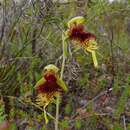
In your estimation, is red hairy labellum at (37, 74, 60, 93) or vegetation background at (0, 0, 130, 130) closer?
red hairy labellum at (37, 74, 60, 93)

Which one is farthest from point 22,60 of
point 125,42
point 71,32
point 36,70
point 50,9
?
point 71,32

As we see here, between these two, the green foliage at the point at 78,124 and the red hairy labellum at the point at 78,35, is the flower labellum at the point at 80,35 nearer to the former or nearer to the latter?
the red hairy labellum at the point at 78,35

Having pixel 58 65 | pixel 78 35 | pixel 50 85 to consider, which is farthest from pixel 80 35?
pixel 58 65

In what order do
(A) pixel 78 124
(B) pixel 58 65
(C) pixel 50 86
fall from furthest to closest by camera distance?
Result: (B) pixel 58 65 → (A) pixel 78 124 → (C) pixel 50 86

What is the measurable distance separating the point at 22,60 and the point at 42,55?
0.22m

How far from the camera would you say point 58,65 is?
3.92 metres

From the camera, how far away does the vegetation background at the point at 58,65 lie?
11.2 feet

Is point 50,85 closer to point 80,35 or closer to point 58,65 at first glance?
point 80,35

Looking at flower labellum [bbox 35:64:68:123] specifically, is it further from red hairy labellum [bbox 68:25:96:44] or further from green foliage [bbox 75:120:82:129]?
green foliage [bbox 75:120:82:129]

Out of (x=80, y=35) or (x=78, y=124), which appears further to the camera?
(x=78, y=124)

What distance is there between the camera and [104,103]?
3895mm

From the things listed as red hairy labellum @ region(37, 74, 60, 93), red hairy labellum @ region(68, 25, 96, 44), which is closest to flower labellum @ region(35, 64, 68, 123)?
red hairy labellum @ region(37, 74, 60, 93)

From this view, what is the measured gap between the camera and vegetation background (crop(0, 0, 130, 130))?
11.2ft

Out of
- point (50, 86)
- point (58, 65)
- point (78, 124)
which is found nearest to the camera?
point (50, 86)
